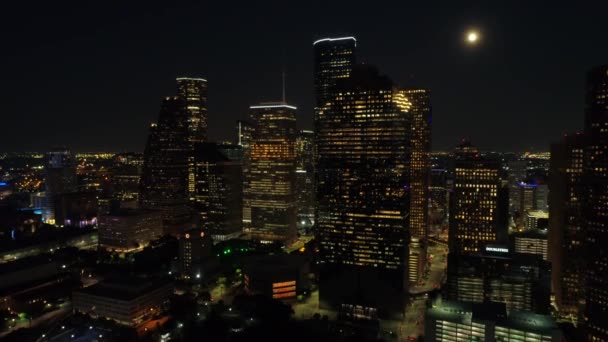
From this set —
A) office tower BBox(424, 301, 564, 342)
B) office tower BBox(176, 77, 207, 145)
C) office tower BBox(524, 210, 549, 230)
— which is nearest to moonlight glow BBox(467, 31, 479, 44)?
office tower BBox(424, 301, 564, 342)

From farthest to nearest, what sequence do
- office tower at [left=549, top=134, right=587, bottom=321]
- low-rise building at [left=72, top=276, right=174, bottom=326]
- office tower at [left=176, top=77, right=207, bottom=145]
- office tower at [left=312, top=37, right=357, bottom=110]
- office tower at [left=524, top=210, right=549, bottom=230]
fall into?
office tower at [left=176, top=77, right=207, bottom=145], office tower at [left=312, top=37, right=357, bottom=110], office tower at [left=524, top=210, right=549, bottom=230], office tower at [left=549, top=134, right=587, bottom=321], low-rise building at [left=72, top=276, right=174, bottom=326]

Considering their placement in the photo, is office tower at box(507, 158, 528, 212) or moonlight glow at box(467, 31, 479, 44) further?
office tower at box(507, 158, 528, 212)

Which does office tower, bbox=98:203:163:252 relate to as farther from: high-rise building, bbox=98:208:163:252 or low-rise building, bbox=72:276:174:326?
low-rise building, bbox=72:276:174:326

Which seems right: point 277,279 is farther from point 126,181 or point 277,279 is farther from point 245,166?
point 126,181

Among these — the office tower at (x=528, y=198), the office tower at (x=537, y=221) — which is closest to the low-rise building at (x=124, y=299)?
the office tower at (x=537, y=221)

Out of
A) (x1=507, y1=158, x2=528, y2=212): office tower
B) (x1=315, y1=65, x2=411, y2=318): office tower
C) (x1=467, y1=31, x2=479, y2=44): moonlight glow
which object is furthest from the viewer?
(x1=507, y1=158, x2=528, y2=212): office tower

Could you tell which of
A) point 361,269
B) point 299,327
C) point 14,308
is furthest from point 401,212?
point 14,308
